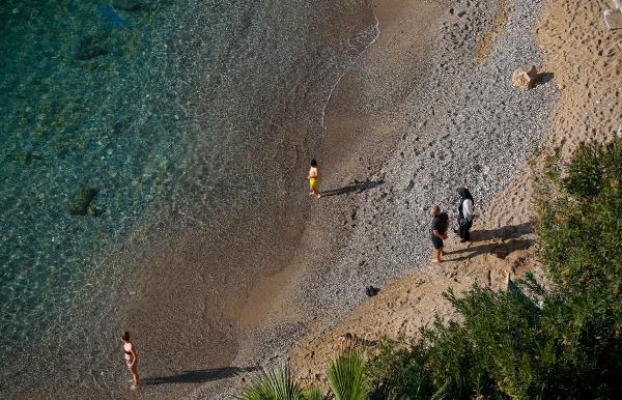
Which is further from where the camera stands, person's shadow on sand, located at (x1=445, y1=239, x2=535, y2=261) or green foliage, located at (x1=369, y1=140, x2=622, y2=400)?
person's shadow on sand, located at (x1=445, y1=239, x2=535, y2=261)

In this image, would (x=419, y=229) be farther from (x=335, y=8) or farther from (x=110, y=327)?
(x=335, y=8)

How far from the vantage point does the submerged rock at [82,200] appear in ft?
74.6

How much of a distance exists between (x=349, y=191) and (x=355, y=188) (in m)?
0.21

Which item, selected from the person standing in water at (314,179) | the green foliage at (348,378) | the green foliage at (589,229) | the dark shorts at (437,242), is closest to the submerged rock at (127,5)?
the person standing in water at (314,179)

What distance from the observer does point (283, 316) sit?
19.7 m

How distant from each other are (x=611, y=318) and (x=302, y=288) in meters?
9.22

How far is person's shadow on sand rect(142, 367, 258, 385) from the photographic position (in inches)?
735

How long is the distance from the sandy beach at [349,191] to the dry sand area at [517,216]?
2.0 inches

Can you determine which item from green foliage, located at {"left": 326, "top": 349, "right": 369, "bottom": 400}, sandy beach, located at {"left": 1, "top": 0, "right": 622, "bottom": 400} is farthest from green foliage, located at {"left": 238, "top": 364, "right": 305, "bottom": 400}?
sandy beach, located at {"left": 1, "top": 0, "right": 622, "bottom": 400}

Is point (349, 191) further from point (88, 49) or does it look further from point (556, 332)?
point (88, 49)

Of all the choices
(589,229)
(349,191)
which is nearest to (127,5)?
(349,191)

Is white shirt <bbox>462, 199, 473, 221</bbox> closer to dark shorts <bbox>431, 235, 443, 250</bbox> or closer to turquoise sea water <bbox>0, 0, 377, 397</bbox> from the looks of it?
dark shorts <bbox>431, 235, 443, 250</bbox>

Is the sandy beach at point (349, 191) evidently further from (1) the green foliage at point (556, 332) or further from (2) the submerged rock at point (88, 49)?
(1) the green foliage at point (556, 332)

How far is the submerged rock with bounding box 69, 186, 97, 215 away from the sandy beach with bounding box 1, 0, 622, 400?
6.55 feet
